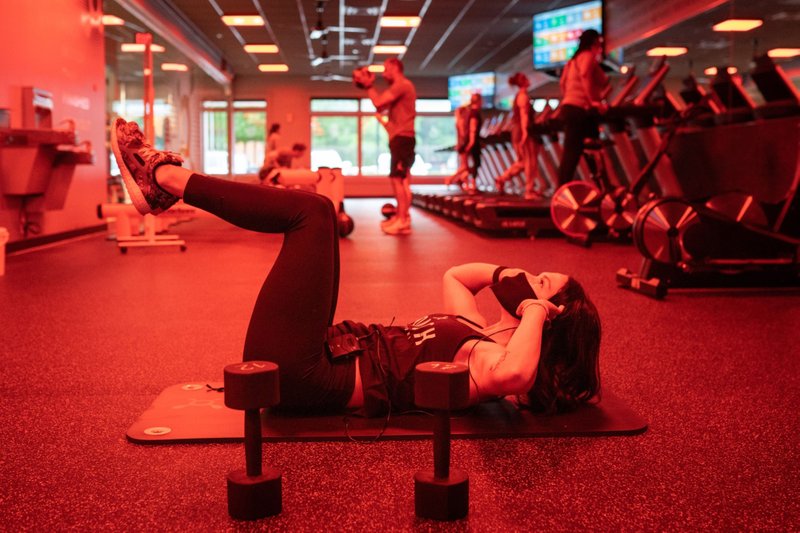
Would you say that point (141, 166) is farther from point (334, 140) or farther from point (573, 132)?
point (334, 140)

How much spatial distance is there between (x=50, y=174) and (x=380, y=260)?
3.09m

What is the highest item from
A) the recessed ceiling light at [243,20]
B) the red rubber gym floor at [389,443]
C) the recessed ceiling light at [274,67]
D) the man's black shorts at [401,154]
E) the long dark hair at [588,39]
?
the recessed ceiling light at [274,67]

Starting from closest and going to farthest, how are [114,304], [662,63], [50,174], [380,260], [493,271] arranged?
[493,271]
[114,304]
[380,260]
[50,174]
[662,63]

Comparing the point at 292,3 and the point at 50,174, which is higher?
the point at 292,3

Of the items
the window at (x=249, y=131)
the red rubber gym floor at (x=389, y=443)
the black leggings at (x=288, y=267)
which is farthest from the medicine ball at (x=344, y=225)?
the window at (x=249, y=131)

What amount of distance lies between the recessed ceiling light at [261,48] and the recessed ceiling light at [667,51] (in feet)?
31.2

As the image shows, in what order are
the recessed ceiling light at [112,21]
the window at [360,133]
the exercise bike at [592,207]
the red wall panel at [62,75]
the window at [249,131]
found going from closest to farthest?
the red wall panel at [62,75]
the exercise bike at [592,207]
the recessed ceiling light at [112,21]
the window at [249,131]
the window at [360,133]

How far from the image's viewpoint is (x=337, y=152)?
23.5m

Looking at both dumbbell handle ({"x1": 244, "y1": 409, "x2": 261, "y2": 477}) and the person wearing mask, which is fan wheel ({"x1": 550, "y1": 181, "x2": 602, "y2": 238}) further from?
dumbbell handle ({"x1": 244, "y1": 409, "x2": 261, "y2": 477})

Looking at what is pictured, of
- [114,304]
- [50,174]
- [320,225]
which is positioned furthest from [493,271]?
[50,174]

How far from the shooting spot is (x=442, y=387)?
4.82 feet

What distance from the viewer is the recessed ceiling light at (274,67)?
20.6 metres

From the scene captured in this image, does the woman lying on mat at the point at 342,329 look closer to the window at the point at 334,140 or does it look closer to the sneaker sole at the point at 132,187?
the sneaker sole at the point at 132,187

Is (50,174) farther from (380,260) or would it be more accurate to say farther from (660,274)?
(660,274)
